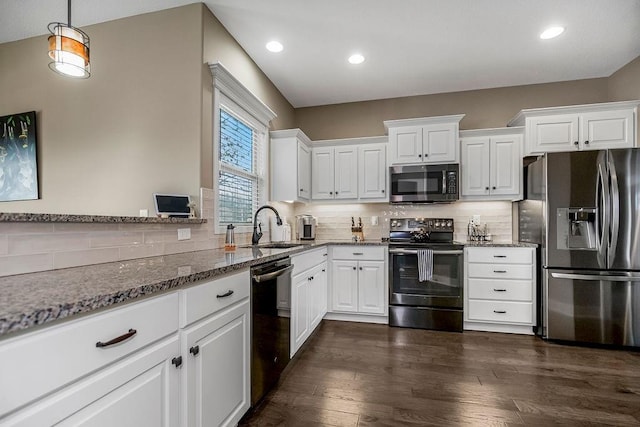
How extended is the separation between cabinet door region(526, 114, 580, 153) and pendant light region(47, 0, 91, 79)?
156 inches

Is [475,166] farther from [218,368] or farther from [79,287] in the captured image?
[79,287]

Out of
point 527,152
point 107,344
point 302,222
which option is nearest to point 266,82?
point 302,222

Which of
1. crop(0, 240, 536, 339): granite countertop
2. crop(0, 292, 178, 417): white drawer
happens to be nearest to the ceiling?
crop(0, 240, 536, 339): granite countertop

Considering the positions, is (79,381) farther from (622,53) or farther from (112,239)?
(622,53)

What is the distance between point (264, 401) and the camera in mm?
1928

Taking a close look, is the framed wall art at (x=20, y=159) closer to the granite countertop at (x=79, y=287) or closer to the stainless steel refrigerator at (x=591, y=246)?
the granite countertop at (x=79, y=287)

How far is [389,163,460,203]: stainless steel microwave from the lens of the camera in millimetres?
3559

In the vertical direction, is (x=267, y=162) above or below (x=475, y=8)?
below

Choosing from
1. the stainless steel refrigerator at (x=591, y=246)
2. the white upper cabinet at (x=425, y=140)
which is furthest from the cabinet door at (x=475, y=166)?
the stainless steel refrigerator at (x=591, y=246)

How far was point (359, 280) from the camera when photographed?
11.6ft

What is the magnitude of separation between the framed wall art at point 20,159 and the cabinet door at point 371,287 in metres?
3.21

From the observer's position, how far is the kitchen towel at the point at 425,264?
3.28m

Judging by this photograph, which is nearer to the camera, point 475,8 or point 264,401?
point 264,401

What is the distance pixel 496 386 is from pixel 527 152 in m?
2.50
